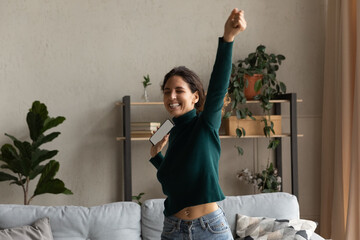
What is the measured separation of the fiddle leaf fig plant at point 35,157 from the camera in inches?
140

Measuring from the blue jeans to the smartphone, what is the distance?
0.32m

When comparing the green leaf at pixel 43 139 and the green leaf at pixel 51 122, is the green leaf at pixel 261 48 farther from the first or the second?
the green leaf at pixel 43 139

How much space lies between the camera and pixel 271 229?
2.78 metres

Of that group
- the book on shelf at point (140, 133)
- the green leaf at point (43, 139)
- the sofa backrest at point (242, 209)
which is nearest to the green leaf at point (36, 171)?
the green leaf at point (43, 139)

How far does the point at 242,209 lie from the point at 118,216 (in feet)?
2.53

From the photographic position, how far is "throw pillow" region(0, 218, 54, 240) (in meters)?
2.58

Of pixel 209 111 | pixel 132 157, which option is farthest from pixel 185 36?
pixel 209 111

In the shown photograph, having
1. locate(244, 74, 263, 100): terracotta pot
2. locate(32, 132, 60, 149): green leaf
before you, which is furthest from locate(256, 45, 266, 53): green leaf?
locate(32, 132, 60, 149): green leaf

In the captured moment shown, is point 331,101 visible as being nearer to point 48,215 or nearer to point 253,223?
point 253,223

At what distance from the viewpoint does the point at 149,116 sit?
4109 mm

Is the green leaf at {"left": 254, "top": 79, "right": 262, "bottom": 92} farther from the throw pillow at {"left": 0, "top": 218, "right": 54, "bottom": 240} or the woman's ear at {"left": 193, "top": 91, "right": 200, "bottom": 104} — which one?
the woman's ear at {"left": 193, "top": 91, "right": 200, "bottom": 104}

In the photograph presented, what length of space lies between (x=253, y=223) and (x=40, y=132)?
1.76m

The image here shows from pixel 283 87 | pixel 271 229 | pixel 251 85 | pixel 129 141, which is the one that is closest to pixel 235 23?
pixel 271 229

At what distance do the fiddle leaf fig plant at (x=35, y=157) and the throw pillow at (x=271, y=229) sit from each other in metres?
1.43
